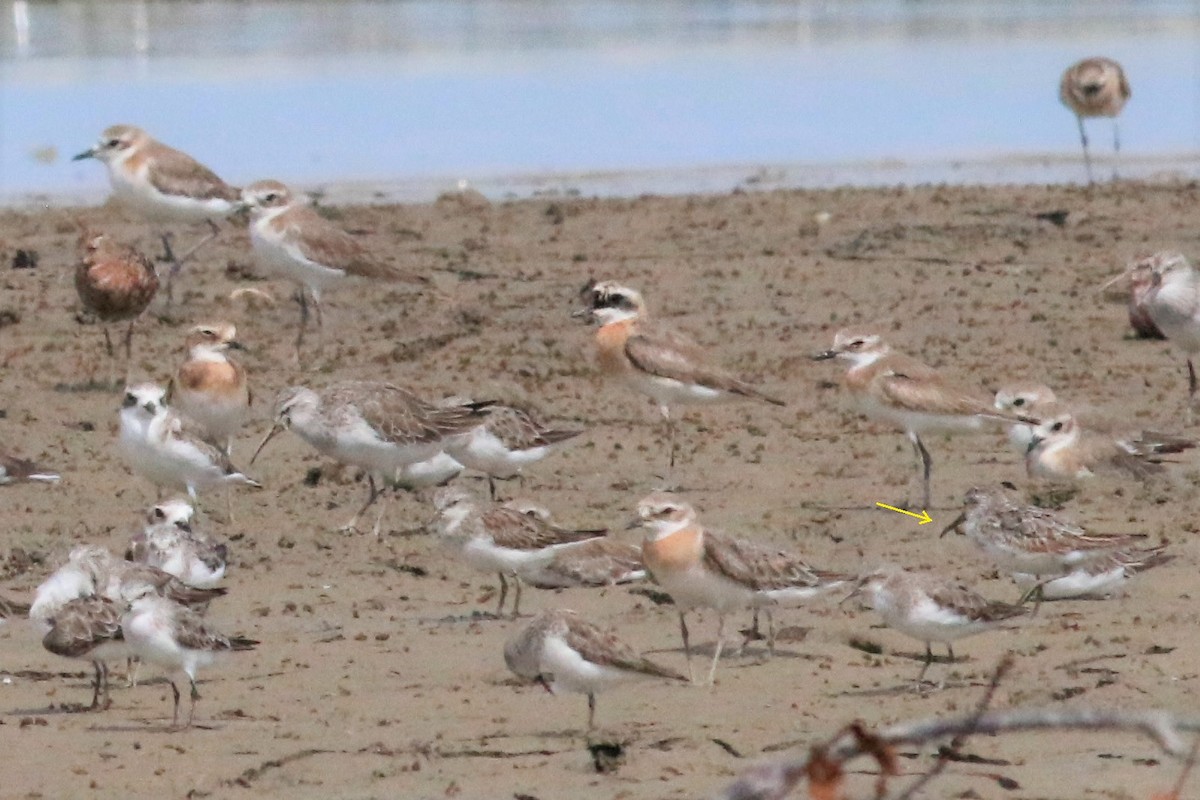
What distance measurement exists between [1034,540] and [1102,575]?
34 cm

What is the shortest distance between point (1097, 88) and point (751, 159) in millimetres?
3713

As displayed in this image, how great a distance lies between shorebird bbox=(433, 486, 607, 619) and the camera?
386 inches

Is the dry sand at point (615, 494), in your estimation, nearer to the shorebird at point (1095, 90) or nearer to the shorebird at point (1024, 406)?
the shorebird at point (1024, 406)

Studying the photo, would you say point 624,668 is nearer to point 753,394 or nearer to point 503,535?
point 503,535

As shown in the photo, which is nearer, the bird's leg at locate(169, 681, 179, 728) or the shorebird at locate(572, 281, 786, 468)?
the bird's leg at locate(169, 681, 179, 728)

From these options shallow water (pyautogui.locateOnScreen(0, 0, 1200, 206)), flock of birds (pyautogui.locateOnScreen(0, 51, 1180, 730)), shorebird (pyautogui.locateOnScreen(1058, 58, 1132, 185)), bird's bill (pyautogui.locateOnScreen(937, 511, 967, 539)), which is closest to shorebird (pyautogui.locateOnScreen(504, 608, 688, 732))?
flock of birds (pyautogui.locateOnScreen(0, 51, 1180, 730))

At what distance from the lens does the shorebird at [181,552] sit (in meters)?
9.65

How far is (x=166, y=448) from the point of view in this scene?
11367 mm

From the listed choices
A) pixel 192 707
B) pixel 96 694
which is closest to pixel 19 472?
pixel 96 694

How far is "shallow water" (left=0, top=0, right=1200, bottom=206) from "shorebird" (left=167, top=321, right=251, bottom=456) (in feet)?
30.5

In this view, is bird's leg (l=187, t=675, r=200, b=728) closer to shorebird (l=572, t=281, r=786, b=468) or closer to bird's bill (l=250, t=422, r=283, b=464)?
bird's bill (l=250, t=422, r=283, b=464)

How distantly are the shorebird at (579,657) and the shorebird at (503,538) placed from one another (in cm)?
174

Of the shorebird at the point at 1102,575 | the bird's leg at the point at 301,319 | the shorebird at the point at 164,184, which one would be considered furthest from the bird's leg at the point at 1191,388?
the shorebird at the point at 164,184

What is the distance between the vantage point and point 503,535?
9812 millimetres
